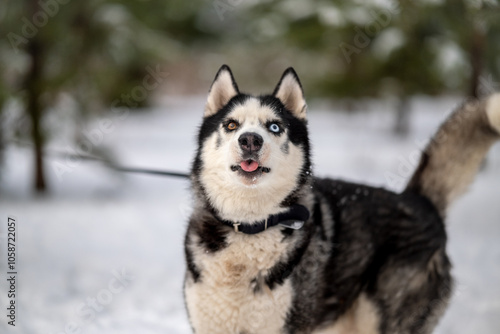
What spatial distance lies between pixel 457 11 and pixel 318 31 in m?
2.93

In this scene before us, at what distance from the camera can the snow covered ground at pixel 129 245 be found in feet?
14.0

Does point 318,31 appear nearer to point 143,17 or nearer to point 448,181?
point 143,17

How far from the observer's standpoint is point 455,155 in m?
3.23

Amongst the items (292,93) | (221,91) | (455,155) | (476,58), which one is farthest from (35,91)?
(476,58)

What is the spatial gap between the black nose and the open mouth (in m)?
0.07

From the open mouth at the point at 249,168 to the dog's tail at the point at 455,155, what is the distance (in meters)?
1.39

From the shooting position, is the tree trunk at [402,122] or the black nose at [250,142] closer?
the black nose at [250,142]

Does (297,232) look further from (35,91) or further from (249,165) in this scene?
(35,91)

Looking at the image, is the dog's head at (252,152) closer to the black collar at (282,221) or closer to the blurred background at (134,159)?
the black collar at (282,221)

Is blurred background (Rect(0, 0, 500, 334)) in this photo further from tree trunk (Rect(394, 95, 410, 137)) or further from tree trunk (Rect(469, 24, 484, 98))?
tree trunk (Rect(394, 95, 410, 137))

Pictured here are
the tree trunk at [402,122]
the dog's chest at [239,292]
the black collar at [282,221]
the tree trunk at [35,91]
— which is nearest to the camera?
the dog's chest at [239,292]

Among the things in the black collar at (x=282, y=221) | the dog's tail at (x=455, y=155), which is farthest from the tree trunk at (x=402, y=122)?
the black collar at (x=282, y=221)

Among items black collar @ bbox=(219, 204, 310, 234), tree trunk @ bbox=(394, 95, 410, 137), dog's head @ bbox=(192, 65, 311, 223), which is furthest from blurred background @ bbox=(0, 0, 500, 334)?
dog's head @ bbox=(192, 65, 311, 223)

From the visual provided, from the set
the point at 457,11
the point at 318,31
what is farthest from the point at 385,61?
the point at 457,11
